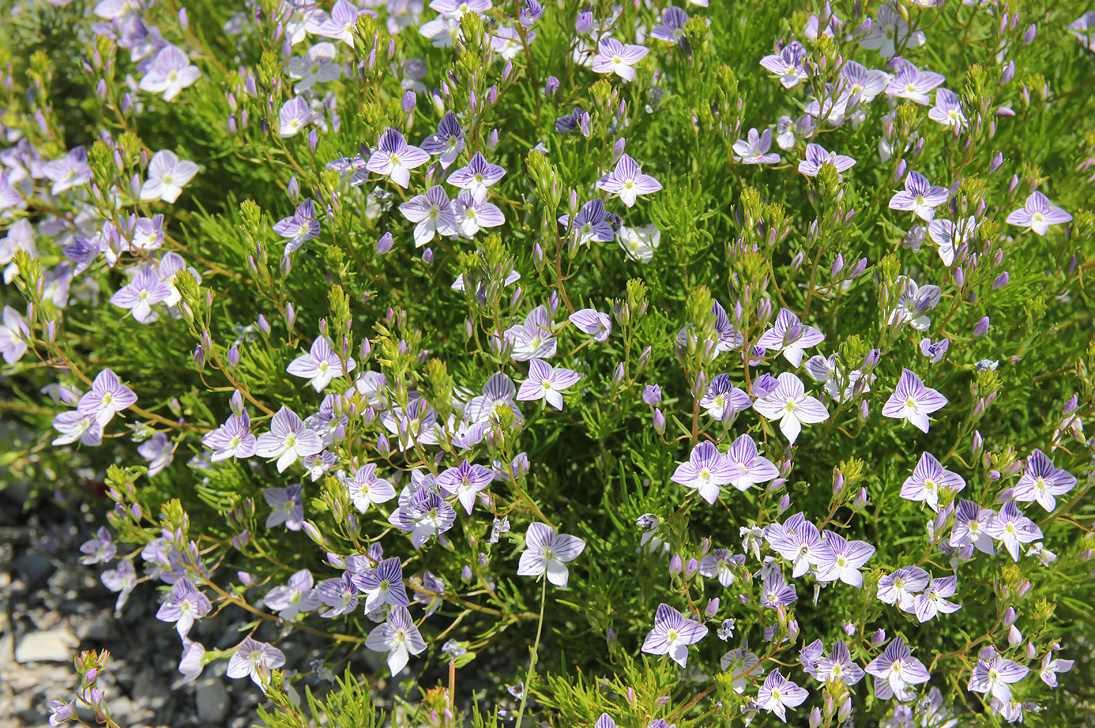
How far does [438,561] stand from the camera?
11.9ft

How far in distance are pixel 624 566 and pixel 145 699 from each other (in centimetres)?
247

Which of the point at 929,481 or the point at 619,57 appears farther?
the point at 619,57

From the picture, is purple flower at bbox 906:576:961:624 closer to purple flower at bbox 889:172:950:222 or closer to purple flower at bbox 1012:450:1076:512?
purple flower at bbox 1012:450:1076:512

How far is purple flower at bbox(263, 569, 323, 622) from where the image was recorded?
333cm

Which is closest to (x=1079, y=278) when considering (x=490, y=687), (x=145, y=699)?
(x=490, y=687)

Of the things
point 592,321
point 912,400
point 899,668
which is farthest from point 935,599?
point 592,321

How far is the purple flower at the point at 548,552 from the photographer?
303 cm

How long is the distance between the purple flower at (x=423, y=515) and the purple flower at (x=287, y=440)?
0.41 m

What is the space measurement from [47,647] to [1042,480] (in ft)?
15.0

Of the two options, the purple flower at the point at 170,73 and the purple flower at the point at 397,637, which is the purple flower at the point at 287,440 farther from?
the purple flower at the point at 170,73

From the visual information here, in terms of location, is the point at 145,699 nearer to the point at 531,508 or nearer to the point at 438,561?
the point at 438,561

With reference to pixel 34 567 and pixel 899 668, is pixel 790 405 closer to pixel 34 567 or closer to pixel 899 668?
pixel 899 668

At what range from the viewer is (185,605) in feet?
11.2

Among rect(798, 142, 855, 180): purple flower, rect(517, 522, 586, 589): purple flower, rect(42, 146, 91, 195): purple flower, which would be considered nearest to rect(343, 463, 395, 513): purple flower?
rect(517, 522, 586, 589): purple flower
